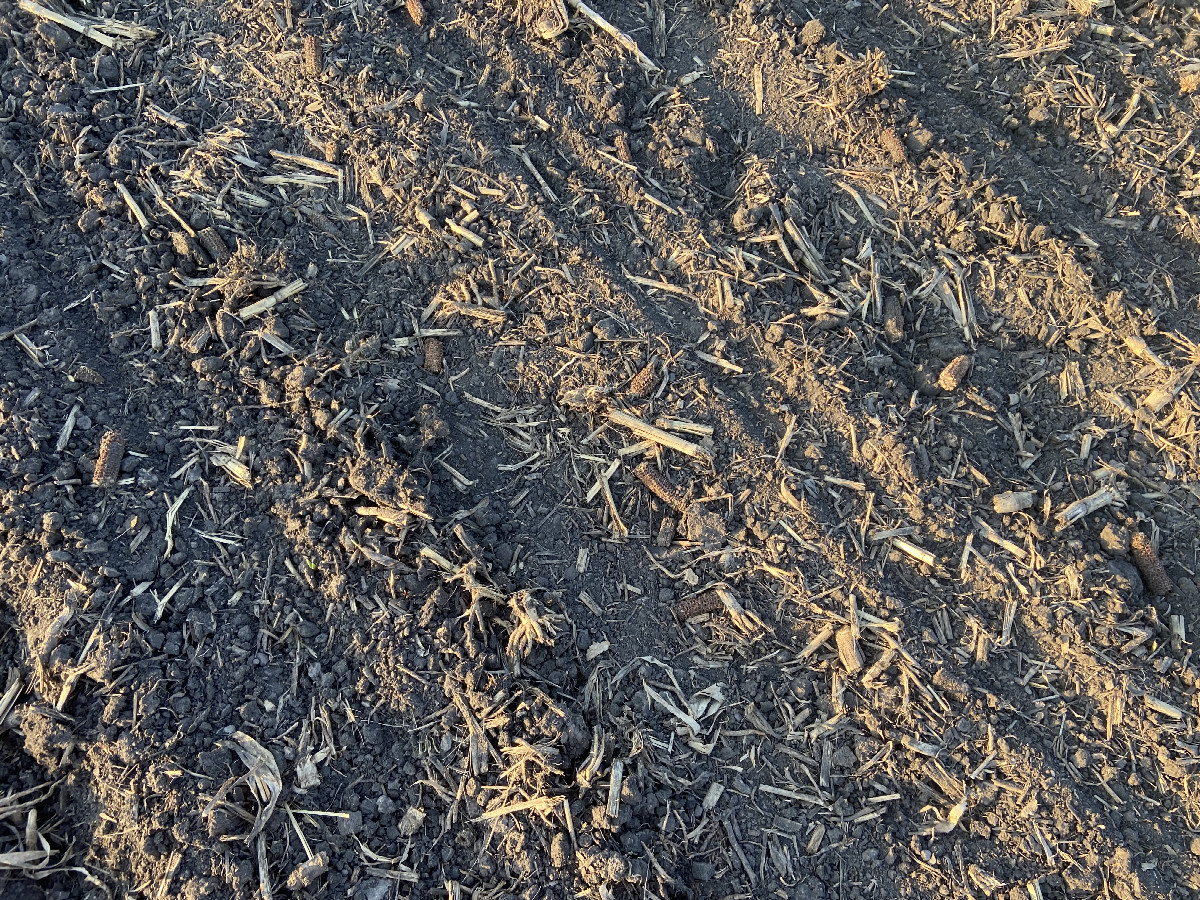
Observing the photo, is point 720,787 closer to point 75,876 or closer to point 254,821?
point 254,821

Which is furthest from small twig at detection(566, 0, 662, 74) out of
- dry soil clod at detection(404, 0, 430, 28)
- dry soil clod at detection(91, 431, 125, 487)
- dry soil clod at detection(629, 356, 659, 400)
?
dry soil clod at detection(91, 431, 125, 487)

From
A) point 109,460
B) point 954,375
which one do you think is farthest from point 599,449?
point 109,460

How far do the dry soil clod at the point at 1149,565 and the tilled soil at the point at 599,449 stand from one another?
0.01 m

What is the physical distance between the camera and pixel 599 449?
2932 mm

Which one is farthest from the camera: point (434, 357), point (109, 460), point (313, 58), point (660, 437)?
point (313, 58)

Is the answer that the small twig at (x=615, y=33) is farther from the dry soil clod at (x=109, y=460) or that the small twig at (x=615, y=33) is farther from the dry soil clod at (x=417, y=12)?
the dry soil clod at (x=109, y=460)

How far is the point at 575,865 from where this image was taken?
7.79ft

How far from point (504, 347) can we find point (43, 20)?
2.48 metres

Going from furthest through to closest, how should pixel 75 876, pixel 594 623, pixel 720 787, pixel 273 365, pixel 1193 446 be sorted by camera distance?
pixel 1193 446 < pixel 273 365 < pixel 594 623 < pixel 720 787 < pixel 75 876

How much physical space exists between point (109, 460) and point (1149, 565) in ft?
12.0

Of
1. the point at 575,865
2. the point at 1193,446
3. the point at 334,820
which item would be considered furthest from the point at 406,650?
the point at 1193,446

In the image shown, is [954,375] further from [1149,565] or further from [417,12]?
[417,12]

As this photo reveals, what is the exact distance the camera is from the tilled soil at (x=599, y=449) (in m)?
2.45

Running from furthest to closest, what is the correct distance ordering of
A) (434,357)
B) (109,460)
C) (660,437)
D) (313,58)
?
(313,58) → (434,357) → (660,437) → (109,460)
